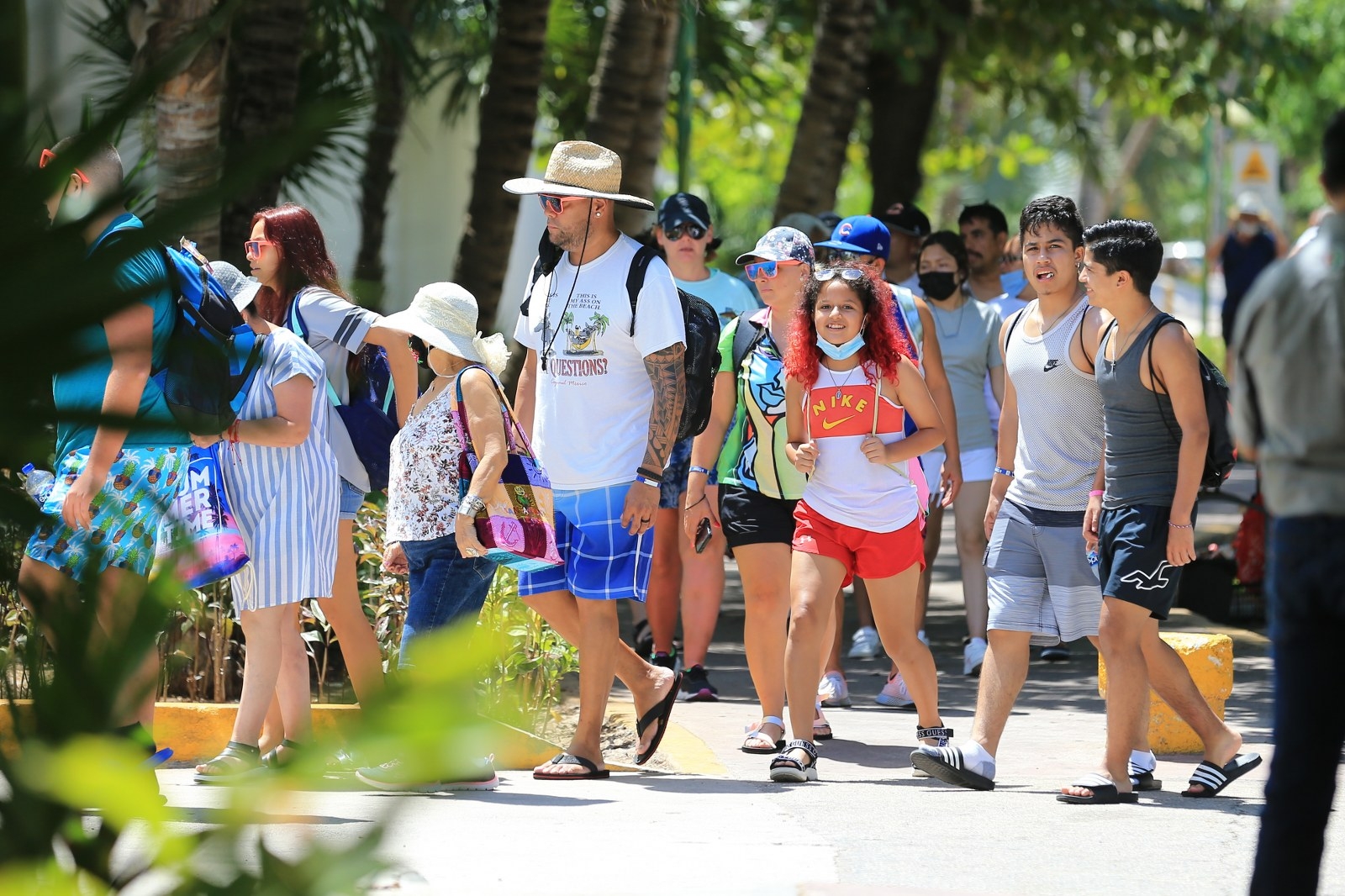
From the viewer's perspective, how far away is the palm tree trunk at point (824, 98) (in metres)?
13.2

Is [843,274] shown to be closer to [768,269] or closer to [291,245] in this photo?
[768,269]

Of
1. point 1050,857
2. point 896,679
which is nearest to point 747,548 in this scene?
point 896,679

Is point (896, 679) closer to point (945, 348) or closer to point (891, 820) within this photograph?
point (945, 348)

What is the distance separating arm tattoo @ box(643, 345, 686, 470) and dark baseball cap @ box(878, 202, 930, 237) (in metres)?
3.79

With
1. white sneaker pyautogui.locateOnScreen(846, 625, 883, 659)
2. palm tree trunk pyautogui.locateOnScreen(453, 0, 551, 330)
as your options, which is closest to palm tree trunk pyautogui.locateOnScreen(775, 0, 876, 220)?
palm tree trunk pyautogui.locateOnScreen(453, 0, 551, 330)

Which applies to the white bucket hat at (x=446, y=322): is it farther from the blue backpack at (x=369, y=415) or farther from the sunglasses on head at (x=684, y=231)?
the sunglasses on head at (x=684, y=231)

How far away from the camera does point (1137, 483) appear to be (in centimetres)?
550

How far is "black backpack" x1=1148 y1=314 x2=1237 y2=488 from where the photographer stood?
5.44 metres

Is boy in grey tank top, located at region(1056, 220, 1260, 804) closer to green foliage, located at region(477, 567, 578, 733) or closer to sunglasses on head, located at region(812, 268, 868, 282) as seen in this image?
sunglasses on head, located at region(812, 268, 868, 282)

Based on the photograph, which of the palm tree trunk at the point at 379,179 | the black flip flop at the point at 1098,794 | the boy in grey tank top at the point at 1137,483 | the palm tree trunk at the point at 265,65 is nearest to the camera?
the boy in grey tank top at the point at 1137,483

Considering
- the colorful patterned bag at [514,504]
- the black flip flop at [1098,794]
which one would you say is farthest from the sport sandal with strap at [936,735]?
the colorful patterned bag at [514,504]

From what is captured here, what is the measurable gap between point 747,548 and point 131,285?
Result: 542cm

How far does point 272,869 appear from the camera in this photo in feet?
4.80

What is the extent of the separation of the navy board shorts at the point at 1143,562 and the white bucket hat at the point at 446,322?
2127 millimetres
